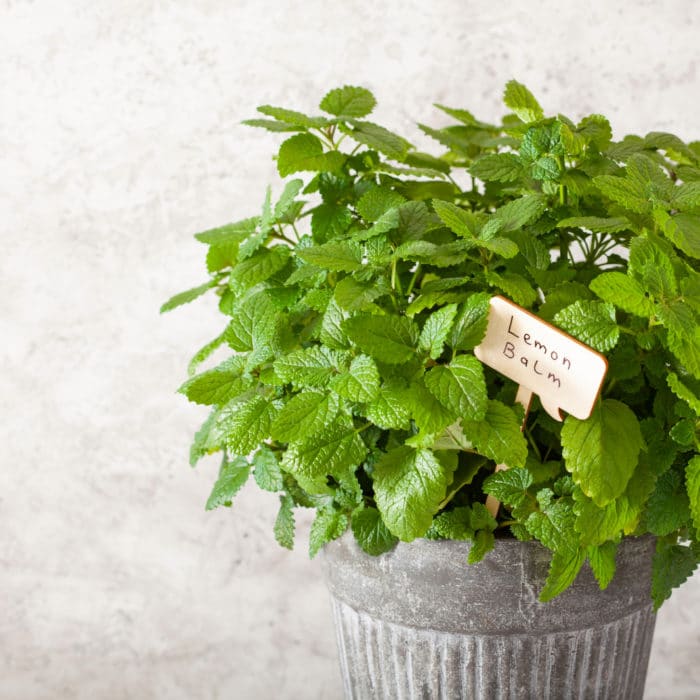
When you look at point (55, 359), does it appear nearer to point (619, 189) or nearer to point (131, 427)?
point (131, 427)

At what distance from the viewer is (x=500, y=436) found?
94 cm

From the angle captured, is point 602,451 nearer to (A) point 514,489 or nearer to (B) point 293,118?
(A) point 514,489

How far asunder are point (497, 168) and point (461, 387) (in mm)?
308

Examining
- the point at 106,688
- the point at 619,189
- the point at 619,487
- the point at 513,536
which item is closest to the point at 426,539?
the point at 513,536

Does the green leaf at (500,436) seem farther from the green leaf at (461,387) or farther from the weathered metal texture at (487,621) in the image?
the weathered metal texture at (487,621)

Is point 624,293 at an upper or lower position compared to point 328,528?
upper

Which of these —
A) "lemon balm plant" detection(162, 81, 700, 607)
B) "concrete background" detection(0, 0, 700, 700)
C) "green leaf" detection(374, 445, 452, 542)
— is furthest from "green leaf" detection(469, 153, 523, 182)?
"concrete background" detection(0, 0, 700, 700)

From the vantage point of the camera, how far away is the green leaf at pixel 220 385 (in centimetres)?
108

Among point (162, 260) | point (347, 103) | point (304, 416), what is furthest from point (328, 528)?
point (162, 260)

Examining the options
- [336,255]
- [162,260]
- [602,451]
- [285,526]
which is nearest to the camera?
[602,451]

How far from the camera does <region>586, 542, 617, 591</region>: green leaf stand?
3.26 feet

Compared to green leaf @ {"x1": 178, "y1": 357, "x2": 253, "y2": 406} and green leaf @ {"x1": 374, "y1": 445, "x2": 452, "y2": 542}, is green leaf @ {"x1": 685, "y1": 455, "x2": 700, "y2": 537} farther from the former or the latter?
green leaf @ {"x1": 178, "y1": 357, "x2": 253, "y2": 406}

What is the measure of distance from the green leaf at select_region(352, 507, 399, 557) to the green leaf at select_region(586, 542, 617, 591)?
0.20m

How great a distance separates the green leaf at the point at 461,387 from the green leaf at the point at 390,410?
0.03 metres
